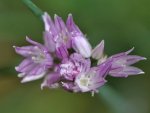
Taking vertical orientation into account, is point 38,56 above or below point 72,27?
below

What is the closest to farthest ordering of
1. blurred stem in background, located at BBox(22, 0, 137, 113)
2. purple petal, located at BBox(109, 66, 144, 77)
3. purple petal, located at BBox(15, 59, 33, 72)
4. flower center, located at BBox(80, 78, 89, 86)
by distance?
flower center, located at BBox(80, 78, 89, 86) → purple petal, located at BBox(109, 66, 144, 77) → purple petal, located at BBox(15, 59, 33, 72) → blurred stem in background, located at BBox(22, 0, 137, 113)

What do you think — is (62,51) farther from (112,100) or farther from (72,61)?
(112,100)

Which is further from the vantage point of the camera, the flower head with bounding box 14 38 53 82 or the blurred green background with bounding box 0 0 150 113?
the blurred green background with bounding box 0 0 150 113

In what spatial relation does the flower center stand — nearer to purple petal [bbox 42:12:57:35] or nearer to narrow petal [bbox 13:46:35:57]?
purple petal [bbox 42:12:57:35]

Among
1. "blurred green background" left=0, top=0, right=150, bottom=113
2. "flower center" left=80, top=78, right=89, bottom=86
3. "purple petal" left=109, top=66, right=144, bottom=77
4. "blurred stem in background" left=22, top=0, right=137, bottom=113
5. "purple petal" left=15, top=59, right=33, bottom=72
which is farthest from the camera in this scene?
"blurred green background" left=0, top=0, right=150, bottom=113

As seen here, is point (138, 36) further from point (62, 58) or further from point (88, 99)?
point (62, 58)

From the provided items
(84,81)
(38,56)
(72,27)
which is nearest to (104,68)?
(84,81)

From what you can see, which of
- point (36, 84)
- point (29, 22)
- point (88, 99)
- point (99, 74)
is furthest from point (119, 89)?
point (99, 74)

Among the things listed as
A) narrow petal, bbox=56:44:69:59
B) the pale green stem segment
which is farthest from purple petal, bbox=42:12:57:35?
the pale green stem segment
